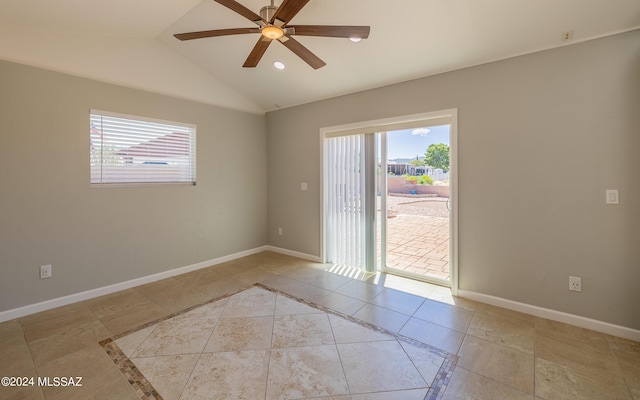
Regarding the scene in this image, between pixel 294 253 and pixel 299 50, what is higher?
pixel 299 50

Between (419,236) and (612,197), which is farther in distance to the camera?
(419,236)

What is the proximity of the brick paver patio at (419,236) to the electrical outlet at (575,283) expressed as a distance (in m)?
1.21

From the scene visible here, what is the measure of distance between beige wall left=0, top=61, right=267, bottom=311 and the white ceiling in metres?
0.25

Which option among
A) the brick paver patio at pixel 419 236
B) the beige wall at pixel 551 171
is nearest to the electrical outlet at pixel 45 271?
the brick paver patio at pixel 419 236

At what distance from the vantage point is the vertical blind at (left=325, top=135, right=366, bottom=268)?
4.17 meters

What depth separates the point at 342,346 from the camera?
2.35m

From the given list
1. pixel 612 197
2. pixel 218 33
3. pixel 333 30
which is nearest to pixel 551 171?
pixel 612 197

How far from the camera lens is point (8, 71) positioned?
2705 millimetres

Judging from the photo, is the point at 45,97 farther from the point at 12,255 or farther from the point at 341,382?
the point at 341,382

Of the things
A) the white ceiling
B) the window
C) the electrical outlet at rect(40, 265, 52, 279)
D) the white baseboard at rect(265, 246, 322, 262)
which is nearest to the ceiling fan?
the white ceiling

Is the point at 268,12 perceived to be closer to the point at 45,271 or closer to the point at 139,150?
the point at 139,150

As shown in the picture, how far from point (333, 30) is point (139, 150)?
2.94m

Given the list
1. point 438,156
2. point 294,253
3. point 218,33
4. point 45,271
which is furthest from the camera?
point 294,253

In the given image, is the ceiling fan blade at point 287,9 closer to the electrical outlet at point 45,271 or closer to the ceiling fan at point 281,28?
the ceiling fan at point 281,28
